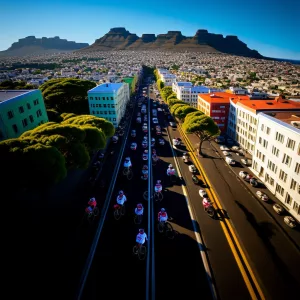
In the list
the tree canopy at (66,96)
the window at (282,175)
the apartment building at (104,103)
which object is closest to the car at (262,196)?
the window at (282,175)

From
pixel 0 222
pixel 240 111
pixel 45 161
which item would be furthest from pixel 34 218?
pixel 240 111

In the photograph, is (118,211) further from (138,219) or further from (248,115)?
(248,115)

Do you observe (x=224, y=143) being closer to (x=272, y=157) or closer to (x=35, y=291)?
(x=272, y=157)

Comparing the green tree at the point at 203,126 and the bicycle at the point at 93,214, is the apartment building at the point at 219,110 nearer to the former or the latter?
the green tree at the point at 203,126

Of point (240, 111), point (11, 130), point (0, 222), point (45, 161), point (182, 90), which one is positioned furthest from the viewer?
point (182, 90)

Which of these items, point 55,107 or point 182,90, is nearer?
point 55,107

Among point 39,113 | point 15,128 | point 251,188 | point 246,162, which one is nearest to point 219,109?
point 246,162

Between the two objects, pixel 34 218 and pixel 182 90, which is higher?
pixel 182 90
